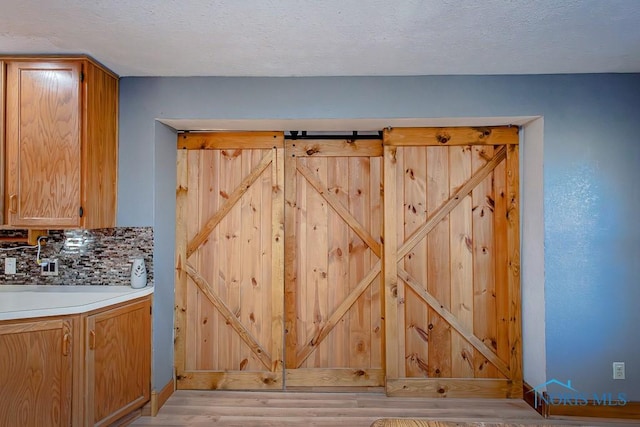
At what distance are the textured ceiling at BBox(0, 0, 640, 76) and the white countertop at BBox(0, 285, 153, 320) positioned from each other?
150 centimetres

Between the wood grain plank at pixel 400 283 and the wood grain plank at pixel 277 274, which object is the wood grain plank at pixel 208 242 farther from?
the wood grain plank at pixel 400 283

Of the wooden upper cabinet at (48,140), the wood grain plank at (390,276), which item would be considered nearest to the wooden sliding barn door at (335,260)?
the wood grain plank at (390,276)

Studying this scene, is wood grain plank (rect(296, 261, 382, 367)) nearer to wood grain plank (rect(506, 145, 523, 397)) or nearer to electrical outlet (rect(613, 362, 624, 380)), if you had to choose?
wood grain plank (rect(506, 145, 523, 397))

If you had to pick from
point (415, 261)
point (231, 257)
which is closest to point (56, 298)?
point (231, 257)

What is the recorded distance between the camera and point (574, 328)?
9.04 feet

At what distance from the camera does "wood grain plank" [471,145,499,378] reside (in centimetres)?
311

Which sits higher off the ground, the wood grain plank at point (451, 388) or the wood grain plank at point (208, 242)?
the wood grain plank at point (208, 242)

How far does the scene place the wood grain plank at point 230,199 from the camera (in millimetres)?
3221

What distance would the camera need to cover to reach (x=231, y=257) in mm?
3230

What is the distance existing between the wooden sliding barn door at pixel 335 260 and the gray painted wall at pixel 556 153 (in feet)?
1.73

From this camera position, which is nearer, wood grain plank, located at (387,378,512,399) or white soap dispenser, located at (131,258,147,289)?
white soap dispenser, located at (131,258,147,289)

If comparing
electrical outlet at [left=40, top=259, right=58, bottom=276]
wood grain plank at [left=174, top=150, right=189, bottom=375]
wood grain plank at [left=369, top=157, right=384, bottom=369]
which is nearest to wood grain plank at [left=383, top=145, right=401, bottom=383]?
wood grain plank at [left=369, top=157, right=384, bottom=369]

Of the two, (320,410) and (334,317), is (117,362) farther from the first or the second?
(334,317)
